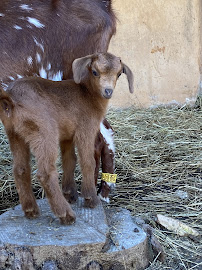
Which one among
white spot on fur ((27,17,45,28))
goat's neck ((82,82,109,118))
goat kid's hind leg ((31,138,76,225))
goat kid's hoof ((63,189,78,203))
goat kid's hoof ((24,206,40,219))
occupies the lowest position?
goat kid's hoof ((63,189,78,203))

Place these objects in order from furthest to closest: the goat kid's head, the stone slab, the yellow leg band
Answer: the yellow leg band
the goat kid's head
the stone slab

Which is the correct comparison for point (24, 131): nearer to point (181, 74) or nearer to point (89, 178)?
point (89, 178)

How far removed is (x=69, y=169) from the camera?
10.4 ft

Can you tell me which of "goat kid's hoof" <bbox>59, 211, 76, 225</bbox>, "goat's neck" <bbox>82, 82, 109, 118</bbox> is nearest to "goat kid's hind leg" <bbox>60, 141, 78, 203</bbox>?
"goat's neck" <bbox>82, 82, 109, 118</bbox>

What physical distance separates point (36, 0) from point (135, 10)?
112 inches

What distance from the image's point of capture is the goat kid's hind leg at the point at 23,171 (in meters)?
2.75

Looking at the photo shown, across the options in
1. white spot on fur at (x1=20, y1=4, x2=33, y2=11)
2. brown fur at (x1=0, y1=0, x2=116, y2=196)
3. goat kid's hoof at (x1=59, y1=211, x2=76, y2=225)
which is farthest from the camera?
white spot on fur at (x1=20, y1=4, x2=33, y2=11)

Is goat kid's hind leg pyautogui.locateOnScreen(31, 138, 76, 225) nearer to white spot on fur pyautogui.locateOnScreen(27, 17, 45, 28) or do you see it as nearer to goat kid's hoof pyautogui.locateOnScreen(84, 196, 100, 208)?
goat kid's hoof pyautogui.locateOnScreen(84, 196, 100, 208)

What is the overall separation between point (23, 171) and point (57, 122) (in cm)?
36

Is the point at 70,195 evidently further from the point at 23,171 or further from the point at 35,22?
the point at 35,22

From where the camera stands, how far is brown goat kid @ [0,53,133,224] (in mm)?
2613

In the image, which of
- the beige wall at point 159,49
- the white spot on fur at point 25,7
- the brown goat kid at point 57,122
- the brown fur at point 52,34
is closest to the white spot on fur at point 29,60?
the brown fur at point 52,34

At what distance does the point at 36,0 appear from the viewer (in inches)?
142

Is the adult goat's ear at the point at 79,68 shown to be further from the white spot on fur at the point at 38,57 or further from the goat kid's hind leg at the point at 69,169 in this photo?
the white spot on fur at the point at 38,57
